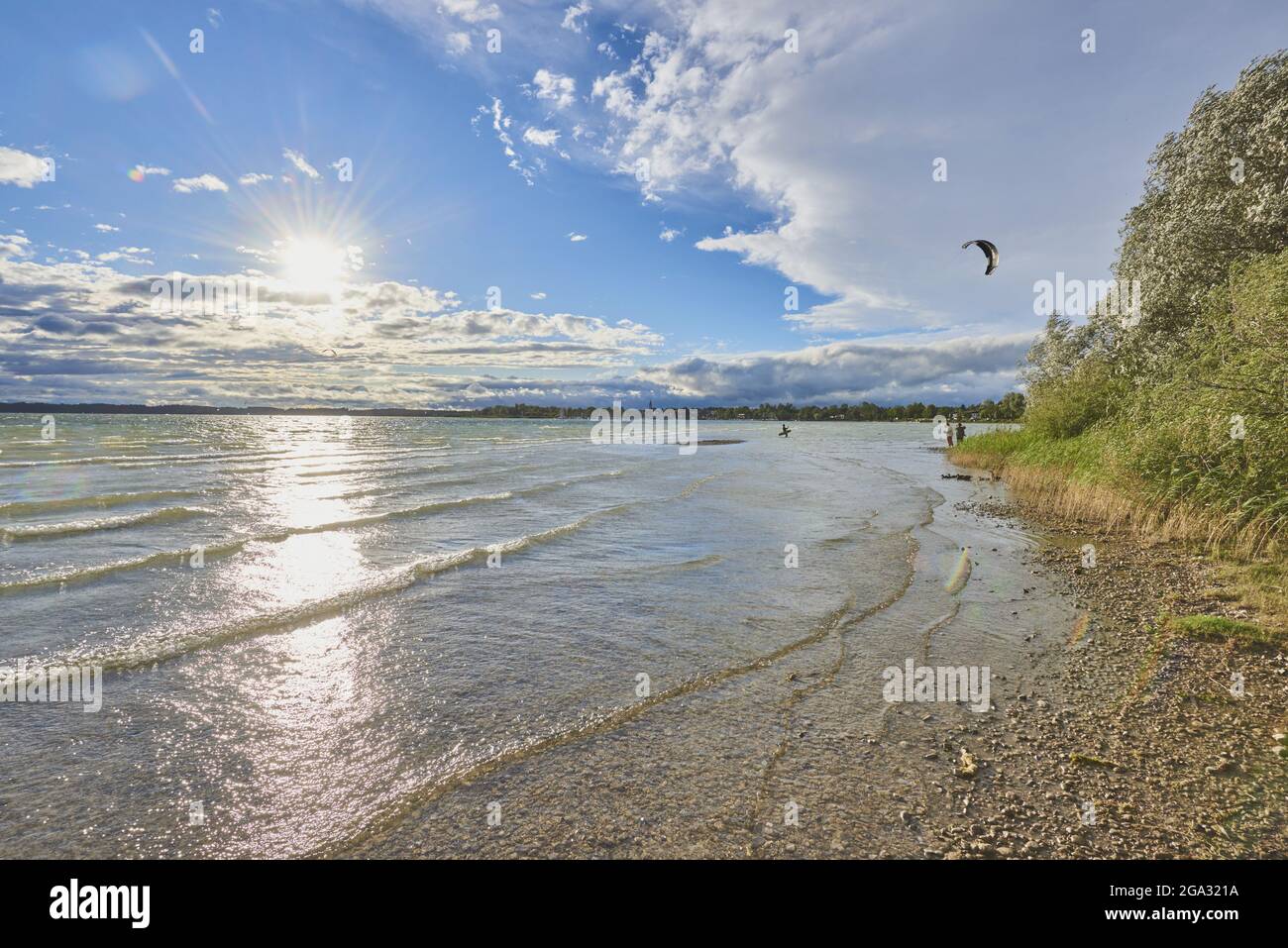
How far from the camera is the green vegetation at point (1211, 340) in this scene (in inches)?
480

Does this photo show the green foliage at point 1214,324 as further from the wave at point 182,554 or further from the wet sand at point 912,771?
the wave at point 182,554

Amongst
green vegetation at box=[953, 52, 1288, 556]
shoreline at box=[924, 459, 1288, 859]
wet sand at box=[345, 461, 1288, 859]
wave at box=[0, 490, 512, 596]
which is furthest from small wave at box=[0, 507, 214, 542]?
green vegetation at box=[953, 52, 1288, 556]

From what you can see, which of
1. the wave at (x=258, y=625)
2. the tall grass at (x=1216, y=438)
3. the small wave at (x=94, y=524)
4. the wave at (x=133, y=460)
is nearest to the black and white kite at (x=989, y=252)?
the tall grass at (x=1216, y=438)

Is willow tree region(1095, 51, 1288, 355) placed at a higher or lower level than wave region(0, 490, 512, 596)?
higher

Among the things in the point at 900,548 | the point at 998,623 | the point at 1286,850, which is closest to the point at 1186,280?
the point at 900,548

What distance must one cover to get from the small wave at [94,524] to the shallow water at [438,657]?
14 cm

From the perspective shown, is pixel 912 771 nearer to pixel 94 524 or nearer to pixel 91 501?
pixel 94 524

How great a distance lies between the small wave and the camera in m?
17.0

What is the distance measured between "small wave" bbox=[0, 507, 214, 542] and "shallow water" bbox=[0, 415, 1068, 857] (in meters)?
0.14

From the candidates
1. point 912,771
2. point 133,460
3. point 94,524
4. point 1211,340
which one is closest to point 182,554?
point 94,524

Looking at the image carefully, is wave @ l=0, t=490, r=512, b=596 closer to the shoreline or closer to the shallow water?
the shallow water

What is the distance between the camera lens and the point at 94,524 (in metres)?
18.5

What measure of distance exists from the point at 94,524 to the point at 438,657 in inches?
670
